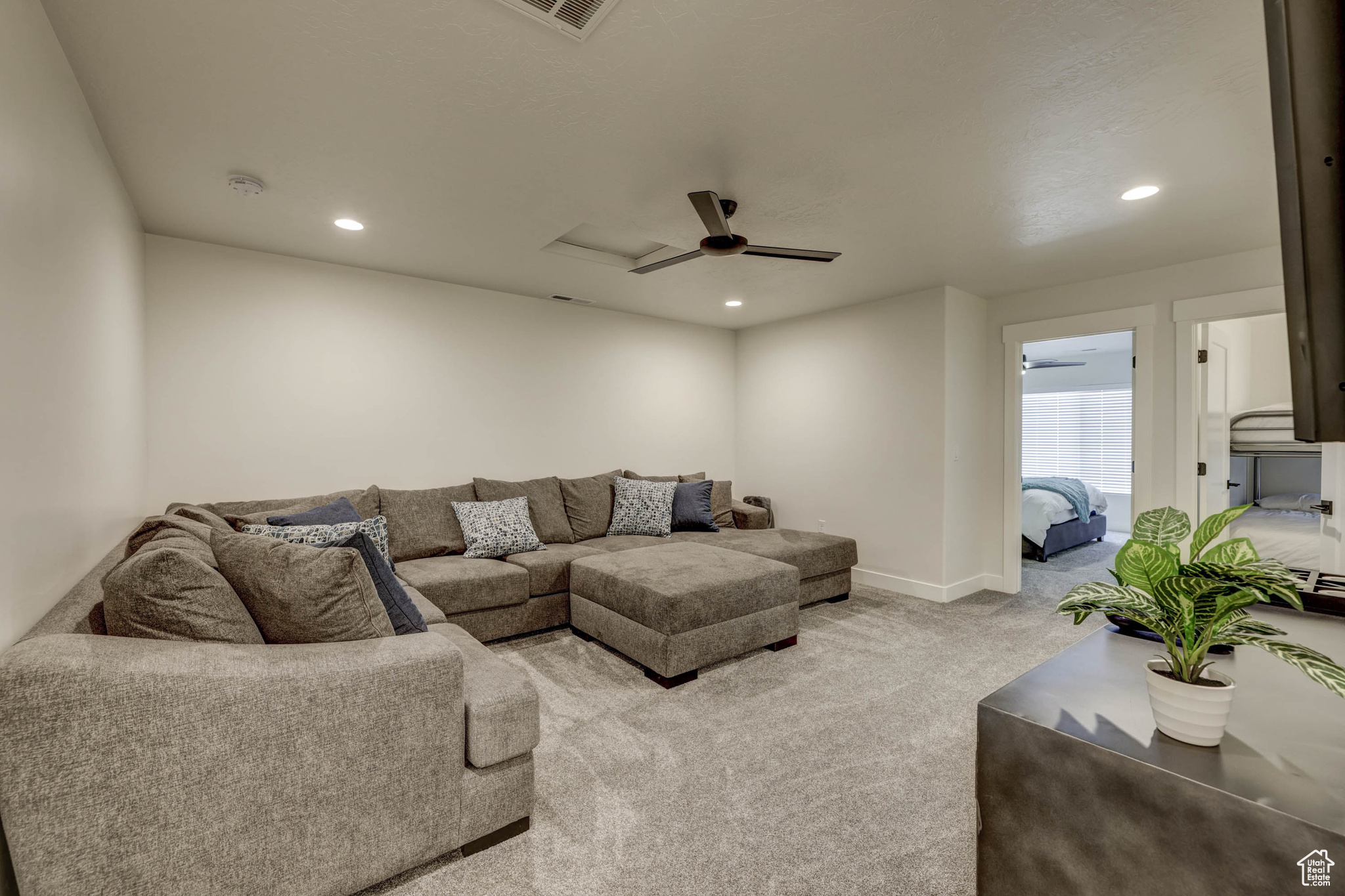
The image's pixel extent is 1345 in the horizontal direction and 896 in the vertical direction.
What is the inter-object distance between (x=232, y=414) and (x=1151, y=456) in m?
6.06

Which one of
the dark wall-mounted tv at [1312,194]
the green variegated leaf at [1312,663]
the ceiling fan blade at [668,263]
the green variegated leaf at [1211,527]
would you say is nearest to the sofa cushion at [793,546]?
the ceiling fan blade at [668,263]

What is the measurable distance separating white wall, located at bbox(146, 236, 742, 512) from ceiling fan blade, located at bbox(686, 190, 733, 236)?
253cm

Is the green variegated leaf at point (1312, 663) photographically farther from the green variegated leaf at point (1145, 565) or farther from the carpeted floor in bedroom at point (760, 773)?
the carpeted floor in bedroom at point (760, 773)

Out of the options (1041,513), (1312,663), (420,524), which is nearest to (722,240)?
(1312,663)

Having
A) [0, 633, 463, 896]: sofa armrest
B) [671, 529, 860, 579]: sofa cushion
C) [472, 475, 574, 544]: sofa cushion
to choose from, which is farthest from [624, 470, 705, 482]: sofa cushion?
[0, 633, 463, 896]: sofa armrest

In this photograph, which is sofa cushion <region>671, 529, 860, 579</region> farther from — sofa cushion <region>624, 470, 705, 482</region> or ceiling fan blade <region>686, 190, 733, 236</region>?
ceiling fan blade <region>686, 190, 733, 236</region>

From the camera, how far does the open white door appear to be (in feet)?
12.1

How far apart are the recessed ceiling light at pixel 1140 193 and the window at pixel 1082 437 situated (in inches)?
213

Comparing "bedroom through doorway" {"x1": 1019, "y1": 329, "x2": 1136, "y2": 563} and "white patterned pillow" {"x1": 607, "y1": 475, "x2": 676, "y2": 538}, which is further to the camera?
"bedroom through doorway" {"x1": 1019, "y1": 329, "x2": 1136, "y2": 563}

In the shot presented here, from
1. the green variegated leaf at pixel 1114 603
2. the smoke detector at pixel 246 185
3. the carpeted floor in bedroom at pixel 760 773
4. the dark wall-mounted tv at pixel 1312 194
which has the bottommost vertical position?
the carpeted floor in bedroom at pixel 760 773

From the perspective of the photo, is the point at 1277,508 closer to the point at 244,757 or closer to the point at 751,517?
the point at 751,517

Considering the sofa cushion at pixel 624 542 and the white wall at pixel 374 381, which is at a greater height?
the white wall at pixel 374 381

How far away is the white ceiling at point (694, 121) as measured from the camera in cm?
163

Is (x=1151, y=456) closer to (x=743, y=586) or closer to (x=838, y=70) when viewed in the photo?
→ (x=743, y=586)
